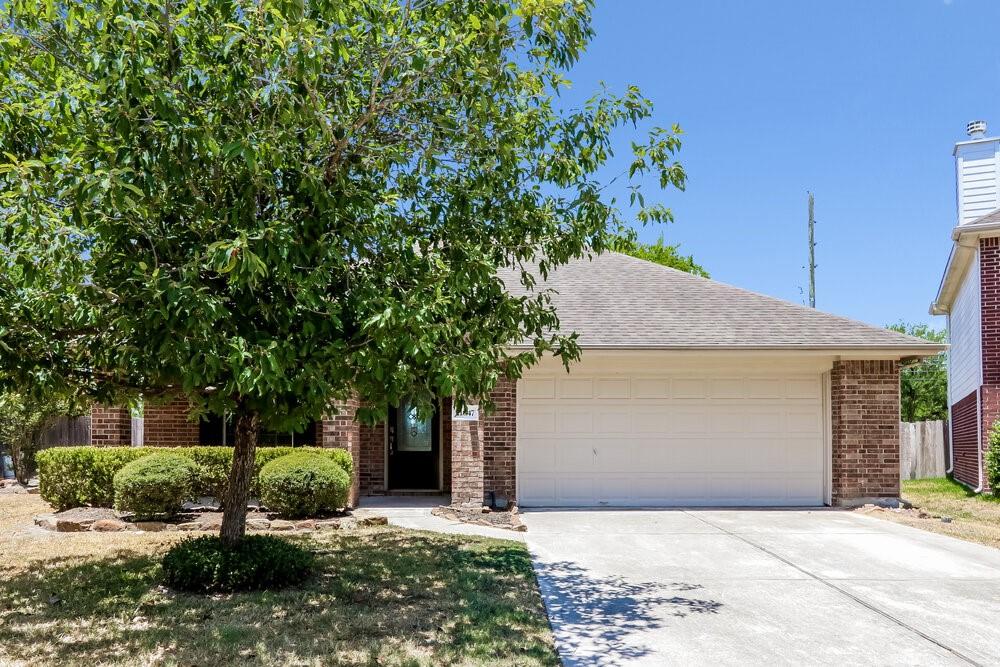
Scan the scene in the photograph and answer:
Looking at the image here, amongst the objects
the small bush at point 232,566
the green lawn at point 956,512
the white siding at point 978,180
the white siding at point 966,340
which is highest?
the white siding at point 978,180

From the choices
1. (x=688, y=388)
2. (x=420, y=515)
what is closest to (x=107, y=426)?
(x=420, y=515)

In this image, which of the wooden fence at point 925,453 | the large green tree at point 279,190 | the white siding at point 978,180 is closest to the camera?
the large green tree at point 279,190

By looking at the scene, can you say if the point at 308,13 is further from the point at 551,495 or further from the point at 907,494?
the point at 907,494

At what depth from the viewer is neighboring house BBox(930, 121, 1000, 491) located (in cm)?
1455

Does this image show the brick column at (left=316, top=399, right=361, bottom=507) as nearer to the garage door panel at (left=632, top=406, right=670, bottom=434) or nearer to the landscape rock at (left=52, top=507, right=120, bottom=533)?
the landscape rock at (left=52, top=507, right=120, bottom=533)

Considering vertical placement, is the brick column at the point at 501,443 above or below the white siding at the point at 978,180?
below

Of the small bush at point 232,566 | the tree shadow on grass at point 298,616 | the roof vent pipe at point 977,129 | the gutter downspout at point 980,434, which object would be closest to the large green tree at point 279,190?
the small bush at point 232,566

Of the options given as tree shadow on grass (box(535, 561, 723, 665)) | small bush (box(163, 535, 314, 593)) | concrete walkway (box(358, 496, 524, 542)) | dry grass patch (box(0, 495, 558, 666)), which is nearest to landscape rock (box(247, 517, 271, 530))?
dry grass patch (box(0, 495, 558, 666))

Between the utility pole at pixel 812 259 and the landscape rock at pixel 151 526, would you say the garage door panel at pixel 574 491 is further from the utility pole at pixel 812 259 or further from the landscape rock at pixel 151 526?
the utility pole at pixel 812 259

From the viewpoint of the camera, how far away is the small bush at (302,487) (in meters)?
10.5

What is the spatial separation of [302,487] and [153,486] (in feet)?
6.50

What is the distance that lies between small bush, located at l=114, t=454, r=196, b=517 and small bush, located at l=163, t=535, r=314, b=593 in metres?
3.65

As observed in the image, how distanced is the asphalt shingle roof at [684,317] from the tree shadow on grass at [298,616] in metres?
4.71

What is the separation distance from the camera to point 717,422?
12.6 meters
